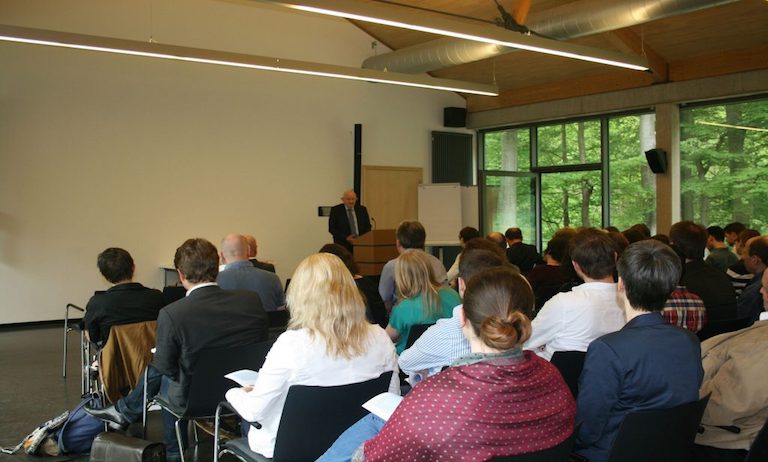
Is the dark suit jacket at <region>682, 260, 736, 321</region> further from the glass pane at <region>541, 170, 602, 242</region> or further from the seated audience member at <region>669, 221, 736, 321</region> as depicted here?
the glass pane at <region>541, 170, 602, 242</region>

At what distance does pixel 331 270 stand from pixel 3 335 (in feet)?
24.0

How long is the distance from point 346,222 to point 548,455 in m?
9.05

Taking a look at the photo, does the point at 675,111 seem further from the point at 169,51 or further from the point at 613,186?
the point at 169,51

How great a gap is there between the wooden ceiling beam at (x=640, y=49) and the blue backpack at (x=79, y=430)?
7.69 m

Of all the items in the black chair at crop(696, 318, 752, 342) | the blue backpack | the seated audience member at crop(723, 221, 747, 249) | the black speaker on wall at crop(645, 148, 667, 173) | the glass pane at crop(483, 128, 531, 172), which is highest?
the glass pane at crop(483, 128, 531, 172)

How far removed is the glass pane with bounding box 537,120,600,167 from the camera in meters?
11.6

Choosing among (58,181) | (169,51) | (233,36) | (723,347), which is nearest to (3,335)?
(58,181)

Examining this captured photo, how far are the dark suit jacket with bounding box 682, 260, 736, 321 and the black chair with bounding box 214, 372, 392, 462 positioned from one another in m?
2.84

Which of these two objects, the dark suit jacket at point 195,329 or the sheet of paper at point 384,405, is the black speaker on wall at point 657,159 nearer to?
the dark suit jacket at point 195,329

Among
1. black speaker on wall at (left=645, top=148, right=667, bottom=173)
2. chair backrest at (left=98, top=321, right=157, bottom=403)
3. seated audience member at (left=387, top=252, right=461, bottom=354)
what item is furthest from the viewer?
black speaker on wall at (left=645, top=148, right=667, bottom=173)

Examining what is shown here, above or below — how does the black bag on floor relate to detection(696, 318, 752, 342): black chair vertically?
below

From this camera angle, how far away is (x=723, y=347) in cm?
286

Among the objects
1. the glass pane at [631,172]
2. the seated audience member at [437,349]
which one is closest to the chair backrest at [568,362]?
the seated audience member at [437,349]

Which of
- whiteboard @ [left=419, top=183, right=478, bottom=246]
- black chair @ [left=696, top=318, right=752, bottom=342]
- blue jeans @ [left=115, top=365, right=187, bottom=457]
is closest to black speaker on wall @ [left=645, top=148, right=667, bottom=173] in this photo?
whiteboard @ [left=419, top=183, right=478, bottom=246]
